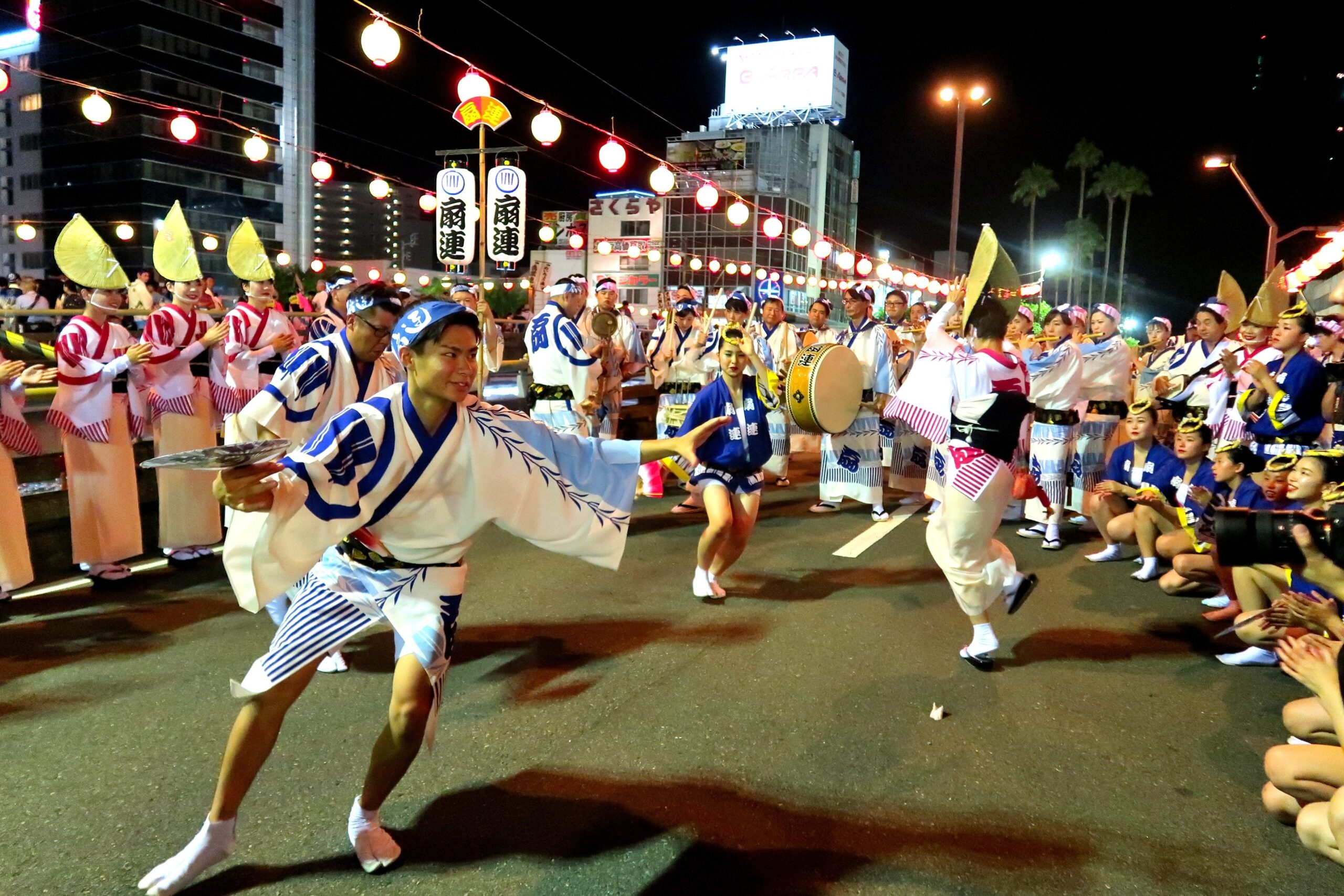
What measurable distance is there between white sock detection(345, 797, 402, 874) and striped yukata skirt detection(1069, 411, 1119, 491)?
300 inches

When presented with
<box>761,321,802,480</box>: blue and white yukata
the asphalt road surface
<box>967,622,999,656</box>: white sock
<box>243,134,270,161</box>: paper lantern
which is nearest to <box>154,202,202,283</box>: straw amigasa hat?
the asphalt road surface

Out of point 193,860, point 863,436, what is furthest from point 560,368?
point 193,860

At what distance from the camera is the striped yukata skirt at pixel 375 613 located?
281 centimetres

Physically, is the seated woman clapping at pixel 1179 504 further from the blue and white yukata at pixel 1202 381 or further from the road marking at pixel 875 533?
the road marking at pixel 875 533

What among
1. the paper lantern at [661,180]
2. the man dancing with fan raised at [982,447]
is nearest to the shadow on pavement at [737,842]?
the man dancing with fan raised at [982,447]

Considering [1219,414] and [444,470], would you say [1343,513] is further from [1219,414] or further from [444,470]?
[1219,414]

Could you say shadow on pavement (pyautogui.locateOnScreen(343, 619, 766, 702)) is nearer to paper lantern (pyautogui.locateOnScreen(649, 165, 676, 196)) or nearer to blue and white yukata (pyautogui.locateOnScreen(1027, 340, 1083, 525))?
blue and white yukata (pyautogui.locateOnScreen(1027, 340, 1083, 525))

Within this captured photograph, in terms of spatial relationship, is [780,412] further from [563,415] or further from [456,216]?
[456,216]

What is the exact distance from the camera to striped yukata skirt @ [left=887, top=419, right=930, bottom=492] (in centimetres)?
985

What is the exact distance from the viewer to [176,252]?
6414 mm

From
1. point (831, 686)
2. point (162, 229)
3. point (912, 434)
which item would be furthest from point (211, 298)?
point (831, 686)

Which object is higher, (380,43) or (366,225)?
(366,225)

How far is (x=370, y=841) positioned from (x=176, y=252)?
5091mm

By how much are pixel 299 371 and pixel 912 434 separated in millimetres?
7073
